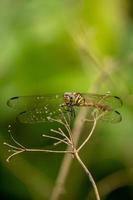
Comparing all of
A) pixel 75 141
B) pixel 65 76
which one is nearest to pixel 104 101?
pixel 75 141

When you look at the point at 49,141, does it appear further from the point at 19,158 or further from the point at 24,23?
the point at 24,23

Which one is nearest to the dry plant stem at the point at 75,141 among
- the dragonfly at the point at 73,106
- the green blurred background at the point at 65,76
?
the green blurred background at the point at 65,76

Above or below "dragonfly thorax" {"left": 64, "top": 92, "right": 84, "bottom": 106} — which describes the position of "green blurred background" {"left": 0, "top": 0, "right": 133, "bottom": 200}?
above

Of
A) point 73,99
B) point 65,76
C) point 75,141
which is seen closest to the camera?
point 73,99

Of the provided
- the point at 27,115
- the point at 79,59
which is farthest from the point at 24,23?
the point at 27,115

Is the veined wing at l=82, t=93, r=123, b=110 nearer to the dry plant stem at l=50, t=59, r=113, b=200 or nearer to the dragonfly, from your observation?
the dragonfly

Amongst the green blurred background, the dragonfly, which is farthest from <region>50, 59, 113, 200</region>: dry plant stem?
the dragonfly

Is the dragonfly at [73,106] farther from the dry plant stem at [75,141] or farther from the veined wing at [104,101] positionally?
the dry plant stem at [75,141]

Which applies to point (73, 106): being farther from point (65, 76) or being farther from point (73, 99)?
point (65, 76)
